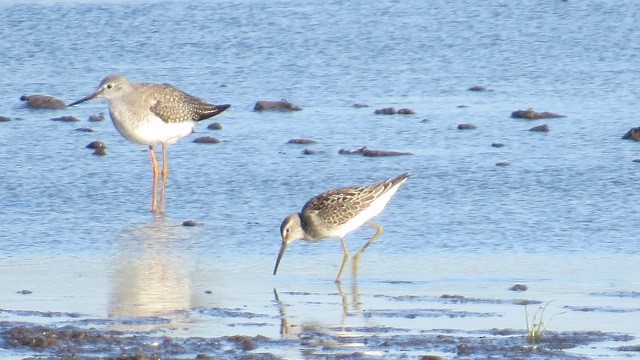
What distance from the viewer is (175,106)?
1254 centimetres

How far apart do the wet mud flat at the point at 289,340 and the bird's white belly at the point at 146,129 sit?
4724 mm

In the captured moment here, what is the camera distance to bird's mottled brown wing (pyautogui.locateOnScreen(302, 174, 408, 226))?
927cm

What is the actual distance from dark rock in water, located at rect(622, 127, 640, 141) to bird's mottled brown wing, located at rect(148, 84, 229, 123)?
145 inches

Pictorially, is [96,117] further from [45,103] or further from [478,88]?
[478,88]

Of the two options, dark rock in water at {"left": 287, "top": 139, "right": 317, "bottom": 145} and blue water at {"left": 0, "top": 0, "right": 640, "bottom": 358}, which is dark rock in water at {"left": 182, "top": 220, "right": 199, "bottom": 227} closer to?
blue water at {"left": 0, "top": 0, "right": 640, "bottom": 358}

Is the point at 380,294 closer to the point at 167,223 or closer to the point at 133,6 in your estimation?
the point at 167,223

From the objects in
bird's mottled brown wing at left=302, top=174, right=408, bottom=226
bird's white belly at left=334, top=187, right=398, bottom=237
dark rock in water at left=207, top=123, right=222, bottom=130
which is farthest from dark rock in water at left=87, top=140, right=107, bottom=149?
bird's white belly at left=334, top=187, right=398, bottom=237

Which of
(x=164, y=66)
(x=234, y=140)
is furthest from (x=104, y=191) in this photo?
(x=164, y=66)

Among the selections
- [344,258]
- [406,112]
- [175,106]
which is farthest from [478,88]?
[344,258]

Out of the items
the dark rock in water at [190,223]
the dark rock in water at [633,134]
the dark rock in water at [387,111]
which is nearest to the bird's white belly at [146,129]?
the dark rock in water at [190,223]

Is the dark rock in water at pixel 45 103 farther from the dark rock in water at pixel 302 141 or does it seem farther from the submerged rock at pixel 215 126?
the dark rock in water at pixel 302 141

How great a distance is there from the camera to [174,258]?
367 inches

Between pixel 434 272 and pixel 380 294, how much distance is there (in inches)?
25.4

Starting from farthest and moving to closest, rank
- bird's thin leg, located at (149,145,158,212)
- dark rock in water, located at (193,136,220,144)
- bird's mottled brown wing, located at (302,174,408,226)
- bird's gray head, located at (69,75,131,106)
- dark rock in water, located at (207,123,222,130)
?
dark rock in water, located at (207,123,222,130) < dark rock in water, located at (193,136,220,144) < bird's gray head, located at (69,75,131,106) < bird's thin leg, located at (149,145,158,212) < bird's mottled brown wing, located at (302,174,408,226)
